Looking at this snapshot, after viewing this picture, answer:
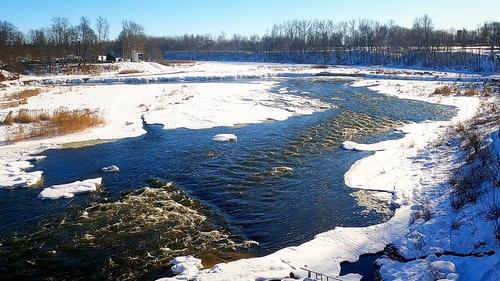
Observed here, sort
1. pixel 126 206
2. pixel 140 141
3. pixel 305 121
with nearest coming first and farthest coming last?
pixel 126 206 → pixel 140 141 → pixel 305 121

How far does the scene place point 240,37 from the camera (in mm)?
181375

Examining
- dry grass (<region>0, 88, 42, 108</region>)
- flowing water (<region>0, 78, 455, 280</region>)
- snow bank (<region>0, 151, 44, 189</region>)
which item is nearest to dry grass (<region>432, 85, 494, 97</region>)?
flowing water (<region>0, 78, 455, 280</region>)

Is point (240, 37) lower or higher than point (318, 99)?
higher

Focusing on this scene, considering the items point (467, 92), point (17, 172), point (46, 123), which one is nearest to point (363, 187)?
point (17, 172)

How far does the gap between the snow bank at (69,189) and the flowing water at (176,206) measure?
274mm

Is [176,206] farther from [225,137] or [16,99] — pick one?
[16,99]

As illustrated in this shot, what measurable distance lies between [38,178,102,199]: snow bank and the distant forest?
5583 centimetres

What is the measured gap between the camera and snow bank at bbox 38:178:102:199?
11500 millimetres

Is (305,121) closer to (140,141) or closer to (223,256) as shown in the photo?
(140,141)

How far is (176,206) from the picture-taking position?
10.8 meters

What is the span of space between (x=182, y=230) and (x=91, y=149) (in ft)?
30.3

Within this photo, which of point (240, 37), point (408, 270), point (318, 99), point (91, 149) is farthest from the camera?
point (240, 37)

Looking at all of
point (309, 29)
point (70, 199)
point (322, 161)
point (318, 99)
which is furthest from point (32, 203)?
point (309, 29)

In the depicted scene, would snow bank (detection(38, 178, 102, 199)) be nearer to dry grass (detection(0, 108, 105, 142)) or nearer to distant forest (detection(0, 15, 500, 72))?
dry grass (detection(0, 108, 105, 142))
